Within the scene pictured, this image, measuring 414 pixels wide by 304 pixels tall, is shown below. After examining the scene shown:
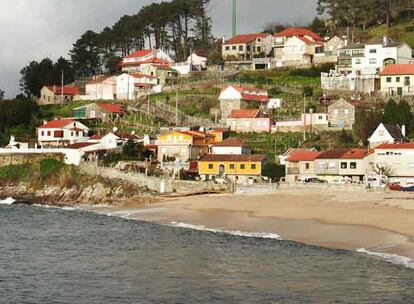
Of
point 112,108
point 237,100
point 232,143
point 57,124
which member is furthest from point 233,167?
point 112,108

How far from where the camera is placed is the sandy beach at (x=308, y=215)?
117 feet

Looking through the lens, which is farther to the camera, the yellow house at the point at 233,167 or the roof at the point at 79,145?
the roof at the point at 79,145

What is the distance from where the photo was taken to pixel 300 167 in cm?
5803

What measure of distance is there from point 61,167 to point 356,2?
47672mm

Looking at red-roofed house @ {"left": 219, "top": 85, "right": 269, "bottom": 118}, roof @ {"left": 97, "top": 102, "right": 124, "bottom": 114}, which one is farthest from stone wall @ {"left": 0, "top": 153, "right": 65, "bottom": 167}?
red-roofed house @ {"left": 219, "top": 85, "right": 269, "bottom": 118}

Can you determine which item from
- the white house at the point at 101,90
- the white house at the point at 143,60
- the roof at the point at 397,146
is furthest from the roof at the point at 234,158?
the white house at the point at 143,60

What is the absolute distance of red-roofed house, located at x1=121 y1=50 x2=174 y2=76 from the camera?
97.1 metres

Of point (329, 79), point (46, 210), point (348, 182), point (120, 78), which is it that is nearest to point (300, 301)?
point (348, 182)

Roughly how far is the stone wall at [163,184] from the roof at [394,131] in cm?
1332

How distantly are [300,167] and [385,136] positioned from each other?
7.14 m

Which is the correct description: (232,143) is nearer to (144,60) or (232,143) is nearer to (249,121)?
(249,121)

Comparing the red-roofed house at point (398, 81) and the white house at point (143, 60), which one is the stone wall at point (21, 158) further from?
the red-roofed house at point (398, 81)

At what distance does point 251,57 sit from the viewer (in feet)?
307

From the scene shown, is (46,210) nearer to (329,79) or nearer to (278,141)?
(278,141)
